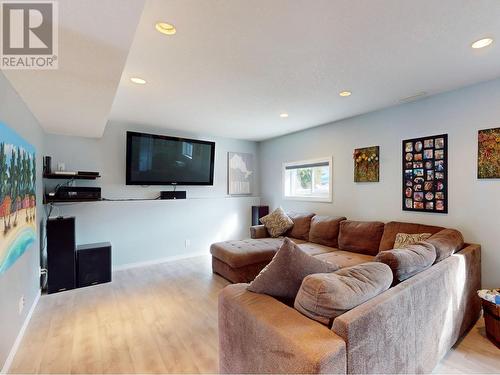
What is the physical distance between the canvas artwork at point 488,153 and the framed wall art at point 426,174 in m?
0.30

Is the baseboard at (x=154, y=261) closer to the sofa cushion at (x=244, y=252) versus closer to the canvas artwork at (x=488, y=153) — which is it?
the sofa cushion at (x=244, y=252)

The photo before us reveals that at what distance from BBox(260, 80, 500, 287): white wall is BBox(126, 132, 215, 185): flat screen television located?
1.81 metres

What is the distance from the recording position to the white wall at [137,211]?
3797 mm

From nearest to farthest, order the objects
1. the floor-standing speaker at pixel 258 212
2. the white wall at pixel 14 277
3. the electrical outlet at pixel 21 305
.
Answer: the white wall at pixel 14 277 < the electrical outlet at pixel 21 305 < the floor-standing speaker at pixel 258 212

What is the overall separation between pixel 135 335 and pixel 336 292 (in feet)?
6.52

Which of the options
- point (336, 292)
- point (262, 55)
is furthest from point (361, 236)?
point (262, 55)

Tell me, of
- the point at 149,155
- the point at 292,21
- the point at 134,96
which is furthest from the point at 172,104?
the point at 292,21

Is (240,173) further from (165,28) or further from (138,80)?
(165,28)

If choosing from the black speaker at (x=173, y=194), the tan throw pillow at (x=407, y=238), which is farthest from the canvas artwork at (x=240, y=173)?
the tan throw pillow at (x=407, y=238)

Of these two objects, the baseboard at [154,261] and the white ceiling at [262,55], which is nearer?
the white ceiling at [262,55]

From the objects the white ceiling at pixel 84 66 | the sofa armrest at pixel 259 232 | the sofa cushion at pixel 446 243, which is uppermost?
the white ceiling at pixel 84 66

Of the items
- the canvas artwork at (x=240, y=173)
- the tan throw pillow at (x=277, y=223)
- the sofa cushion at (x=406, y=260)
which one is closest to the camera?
the sofa cushion at (x=406, y=260)

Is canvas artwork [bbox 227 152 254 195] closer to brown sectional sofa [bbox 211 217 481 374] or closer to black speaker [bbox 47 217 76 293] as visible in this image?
black speaker [bbox 47 217 76 293]

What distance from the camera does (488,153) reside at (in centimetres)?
258
